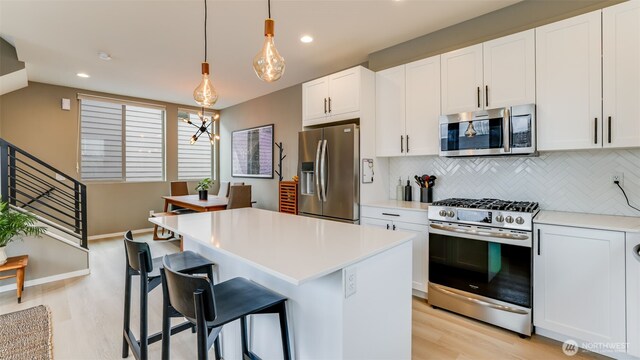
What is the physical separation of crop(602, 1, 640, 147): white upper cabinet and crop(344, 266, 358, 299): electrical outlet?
86.3 inches

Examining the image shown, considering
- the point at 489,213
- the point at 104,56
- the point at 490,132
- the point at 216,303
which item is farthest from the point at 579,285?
the point at 104,56

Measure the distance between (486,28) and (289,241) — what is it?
2.74 m

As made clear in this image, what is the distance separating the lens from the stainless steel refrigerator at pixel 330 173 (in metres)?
3.27

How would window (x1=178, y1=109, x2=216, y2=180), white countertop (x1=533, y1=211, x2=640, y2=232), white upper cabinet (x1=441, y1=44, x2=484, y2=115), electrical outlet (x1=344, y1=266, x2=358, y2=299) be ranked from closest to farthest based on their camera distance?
electrical outlet (x1=344, y1=266, x2=358, y2=299) → white countertop (x1=533, y1=211, x2=640, y2=232) → white upper cabinet (x1=441, y1=44, x2=484, y2=115) → window (x1=178, y1=109, x2=216, y2=180)

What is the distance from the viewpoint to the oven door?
2262 millimetres

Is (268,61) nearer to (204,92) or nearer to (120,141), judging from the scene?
(204,92)

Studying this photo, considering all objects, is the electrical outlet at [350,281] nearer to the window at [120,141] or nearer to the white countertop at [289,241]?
the white countertop at [289,241]

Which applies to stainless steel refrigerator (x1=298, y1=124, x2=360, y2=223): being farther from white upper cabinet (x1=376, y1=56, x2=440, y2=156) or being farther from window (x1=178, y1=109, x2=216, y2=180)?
window (x1=178, y1=109, x2=216, y2=180)

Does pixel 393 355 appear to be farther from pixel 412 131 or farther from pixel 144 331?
pixel 412 131

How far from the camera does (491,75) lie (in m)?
2.65

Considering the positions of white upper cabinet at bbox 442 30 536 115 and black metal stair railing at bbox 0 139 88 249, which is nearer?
white upper cabinet at bbox 442 30 536 115

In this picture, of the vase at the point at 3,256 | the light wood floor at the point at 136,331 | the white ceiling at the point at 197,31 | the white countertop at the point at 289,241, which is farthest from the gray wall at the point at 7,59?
the white countertop at the point at 289,241

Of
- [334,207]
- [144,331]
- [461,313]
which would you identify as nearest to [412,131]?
[334,207]

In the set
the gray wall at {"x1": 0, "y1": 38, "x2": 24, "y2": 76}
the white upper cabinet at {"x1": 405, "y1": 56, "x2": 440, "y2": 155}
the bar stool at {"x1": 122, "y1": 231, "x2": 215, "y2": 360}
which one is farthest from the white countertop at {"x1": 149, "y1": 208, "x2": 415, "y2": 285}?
the gray wall at {"x1": 0, "y1": 38, "x2": 24, "y2": 76}
